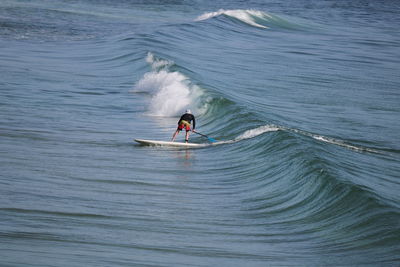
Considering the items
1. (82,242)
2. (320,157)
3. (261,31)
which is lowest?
(82,242)

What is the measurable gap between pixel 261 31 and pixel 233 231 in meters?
42.8

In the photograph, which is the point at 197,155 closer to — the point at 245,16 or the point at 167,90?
the point at 167,90

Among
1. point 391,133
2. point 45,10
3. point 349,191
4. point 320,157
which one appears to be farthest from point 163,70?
point 45,10

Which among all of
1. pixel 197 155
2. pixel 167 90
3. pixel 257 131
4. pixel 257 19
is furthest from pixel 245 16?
pixel 197 155

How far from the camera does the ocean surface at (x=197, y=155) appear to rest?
1102 centimetres

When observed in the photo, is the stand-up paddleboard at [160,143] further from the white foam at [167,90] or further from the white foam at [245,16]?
the white foam at [245,16]

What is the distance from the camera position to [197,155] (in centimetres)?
1809

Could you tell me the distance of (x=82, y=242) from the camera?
1077 centimetres

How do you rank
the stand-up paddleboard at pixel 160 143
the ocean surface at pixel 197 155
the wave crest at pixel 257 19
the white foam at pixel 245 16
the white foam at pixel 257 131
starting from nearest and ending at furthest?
the ocean surface at pixel 197 155
the stand-up paddleboard at pixel 160 143
the white foam at pixel 257 131
the wave crest at pixel 257 19
the white foam at pixel 245 16

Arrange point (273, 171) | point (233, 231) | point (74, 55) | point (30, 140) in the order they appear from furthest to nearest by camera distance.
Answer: point (74, 55) → point (30, 140) → point (273, 171) → point (233, 231)

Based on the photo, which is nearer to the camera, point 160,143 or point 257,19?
point 160,143

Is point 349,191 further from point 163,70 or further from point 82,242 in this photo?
point 163,70

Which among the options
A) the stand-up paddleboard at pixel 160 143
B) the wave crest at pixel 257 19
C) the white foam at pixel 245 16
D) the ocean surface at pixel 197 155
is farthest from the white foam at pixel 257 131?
the white foam at pixel 245 16

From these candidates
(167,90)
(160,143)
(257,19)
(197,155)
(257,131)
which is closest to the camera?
(197,155)
